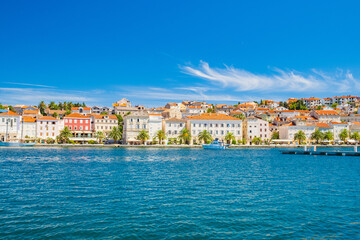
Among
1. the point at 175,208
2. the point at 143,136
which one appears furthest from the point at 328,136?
the point at 175,208

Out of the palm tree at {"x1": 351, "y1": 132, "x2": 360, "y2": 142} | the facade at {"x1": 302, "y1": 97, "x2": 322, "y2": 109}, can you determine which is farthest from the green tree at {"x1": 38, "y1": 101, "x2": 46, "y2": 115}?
the facade at {"x1": 302, "y1": 97, "x2": 322, "y2": 109}

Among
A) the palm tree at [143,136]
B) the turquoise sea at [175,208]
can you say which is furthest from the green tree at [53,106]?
the turquoise sea at [175,208]

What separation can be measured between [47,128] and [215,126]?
159 feet

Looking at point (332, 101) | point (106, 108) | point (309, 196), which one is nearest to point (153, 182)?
point (309, 196)

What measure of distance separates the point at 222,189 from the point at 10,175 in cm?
1804

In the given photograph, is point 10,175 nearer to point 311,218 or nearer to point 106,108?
point 311,218

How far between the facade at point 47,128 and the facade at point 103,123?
1243cm

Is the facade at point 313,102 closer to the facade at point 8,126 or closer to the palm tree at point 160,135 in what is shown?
the palm tree at point 160,135

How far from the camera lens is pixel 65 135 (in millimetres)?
85562

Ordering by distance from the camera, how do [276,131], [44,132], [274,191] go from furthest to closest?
[276,131] < [44,132] < [274,191]

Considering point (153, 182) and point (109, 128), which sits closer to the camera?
point (153, 182)

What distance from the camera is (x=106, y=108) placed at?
14688cm

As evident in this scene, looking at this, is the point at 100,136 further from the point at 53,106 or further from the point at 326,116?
the point at 326,116

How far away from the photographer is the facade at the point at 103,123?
100062 mm
